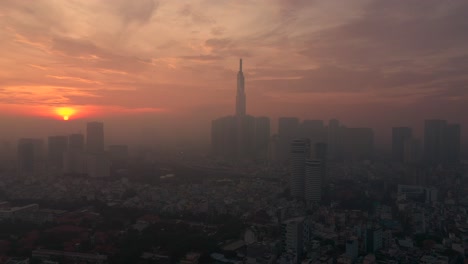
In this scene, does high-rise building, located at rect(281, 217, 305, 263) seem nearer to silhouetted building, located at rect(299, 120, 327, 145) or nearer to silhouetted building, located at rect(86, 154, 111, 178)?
silhouetted building, located at rect(86, 154, 111, 178)

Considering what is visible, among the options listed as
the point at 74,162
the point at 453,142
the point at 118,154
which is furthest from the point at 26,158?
the point at 453,142

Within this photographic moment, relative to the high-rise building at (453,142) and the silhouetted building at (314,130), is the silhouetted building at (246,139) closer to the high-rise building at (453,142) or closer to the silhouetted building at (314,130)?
the silhouetted building at (314,130)

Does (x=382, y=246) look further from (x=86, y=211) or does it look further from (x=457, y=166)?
(x=457, y=166)

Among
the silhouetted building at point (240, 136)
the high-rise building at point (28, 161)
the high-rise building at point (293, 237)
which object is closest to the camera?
the high-rise building at point (293, 237)

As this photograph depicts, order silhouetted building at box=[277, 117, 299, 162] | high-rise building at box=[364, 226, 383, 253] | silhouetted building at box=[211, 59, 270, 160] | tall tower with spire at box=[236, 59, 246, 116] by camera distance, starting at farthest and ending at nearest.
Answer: silhouetted building at box=[211, 59, 270, 160], silhouetted building at box=[277, 117, 299, 162], tall tower with spire at box=[236, 59, 246, 116], high-rise building at box=[364, 226, 383, 253]

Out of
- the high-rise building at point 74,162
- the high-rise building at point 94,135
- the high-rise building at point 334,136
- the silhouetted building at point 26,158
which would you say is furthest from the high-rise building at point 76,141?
the high-rise building at point 334,136

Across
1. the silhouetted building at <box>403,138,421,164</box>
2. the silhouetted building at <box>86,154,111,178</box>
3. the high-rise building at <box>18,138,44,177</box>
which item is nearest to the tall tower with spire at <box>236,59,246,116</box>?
the silhouetted building at <box>86,154,111,178</box>

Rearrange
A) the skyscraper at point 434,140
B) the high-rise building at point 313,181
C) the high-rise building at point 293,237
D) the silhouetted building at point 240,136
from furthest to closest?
the silhouetted building at point 240,136, the skyscraper at point 434,140, the high-rise building at point 313,181, the high-rise building at point 293,237
